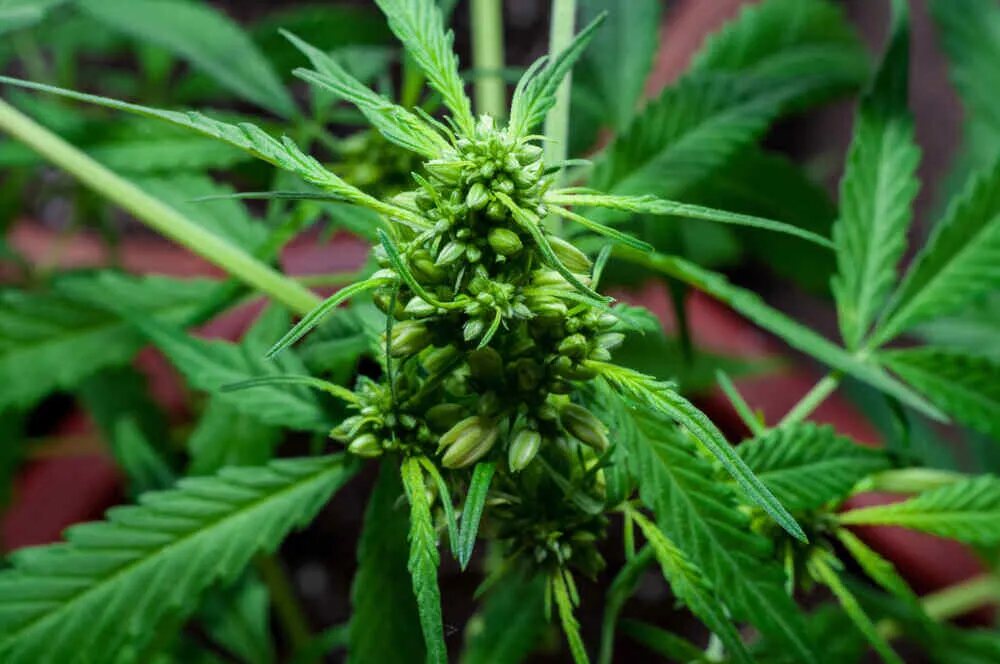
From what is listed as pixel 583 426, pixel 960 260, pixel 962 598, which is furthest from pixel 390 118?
pixel 962 598

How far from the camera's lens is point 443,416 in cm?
39

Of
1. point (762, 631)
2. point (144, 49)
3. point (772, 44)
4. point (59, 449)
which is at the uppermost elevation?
point (144, 49)

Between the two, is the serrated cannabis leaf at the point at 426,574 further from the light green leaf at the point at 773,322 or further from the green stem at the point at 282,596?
the green stem at the point at 282,596

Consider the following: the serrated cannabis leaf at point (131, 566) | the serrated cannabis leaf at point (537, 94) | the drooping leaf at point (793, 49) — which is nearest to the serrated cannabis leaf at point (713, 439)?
the serrated cannabis leaf at point (537, 94)

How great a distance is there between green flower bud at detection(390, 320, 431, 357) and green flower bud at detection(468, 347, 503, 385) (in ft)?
0.07

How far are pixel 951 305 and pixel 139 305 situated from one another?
52 centimetres

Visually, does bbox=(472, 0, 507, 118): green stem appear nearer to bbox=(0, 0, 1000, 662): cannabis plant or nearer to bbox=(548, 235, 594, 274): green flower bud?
bbox=(0, 0, 1000, 662): cannabis plant

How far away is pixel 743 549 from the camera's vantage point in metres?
0.39

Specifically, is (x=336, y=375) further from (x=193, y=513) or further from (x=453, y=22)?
(x=453, y=22)

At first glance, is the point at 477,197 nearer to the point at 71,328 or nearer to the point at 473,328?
the point at 473,328

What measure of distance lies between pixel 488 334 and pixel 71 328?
1.54 feet

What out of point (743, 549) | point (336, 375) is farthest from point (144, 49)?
point (743, 549)

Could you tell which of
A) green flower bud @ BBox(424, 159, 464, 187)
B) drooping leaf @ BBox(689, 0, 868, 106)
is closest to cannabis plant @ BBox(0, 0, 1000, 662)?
green flower bud @ BBox(424, 159, 464, 187)

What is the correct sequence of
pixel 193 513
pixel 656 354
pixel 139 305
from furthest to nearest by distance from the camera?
pixel 656 354, pixel 139 305, pixel 193 513
